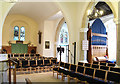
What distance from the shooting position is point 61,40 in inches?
743

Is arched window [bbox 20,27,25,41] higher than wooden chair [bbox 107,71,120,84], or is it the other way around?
arched window [bbox 20,27,25,41]

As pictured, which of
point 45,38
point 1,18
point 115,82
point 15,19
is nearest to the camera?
point 115,82

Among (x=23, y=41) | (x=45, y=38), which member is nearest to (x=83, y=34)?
(x=45, y=38)

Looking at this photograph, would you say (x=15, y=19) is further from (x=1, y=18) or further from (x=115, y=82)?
(x=115, y=82)

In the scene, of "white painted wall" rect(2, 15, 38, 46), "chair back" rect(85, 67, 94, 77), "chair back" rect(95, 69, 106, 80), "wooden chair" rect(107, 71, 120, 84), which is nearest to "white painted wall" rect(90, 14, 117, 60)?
"white painted wall" rect(2, 15, 38, 46)

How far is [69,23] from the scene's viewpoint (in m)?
9.65

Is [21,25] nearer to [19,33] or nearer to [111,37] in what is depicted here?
[19,33]

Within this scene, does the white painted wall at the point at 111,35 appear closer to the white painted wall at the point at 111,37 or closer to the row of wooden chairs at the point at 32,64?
the white painted wall at the point at 111,37

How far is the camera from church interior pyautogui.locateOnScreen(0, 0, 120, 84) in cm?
614

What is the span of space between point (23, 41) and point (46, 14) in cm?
539

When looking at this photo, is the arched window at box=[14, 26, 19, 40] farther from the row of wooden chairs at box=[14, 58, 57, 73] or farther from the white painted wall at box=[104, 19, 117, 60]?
the white painted wall at box=[104, 19, 117, 60]

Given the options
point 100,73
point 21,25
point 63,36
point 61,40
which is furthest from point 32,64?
point 63,36

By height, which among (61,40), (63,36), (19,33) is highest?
(19,33)

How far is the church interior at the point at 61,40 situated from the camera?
614cm
